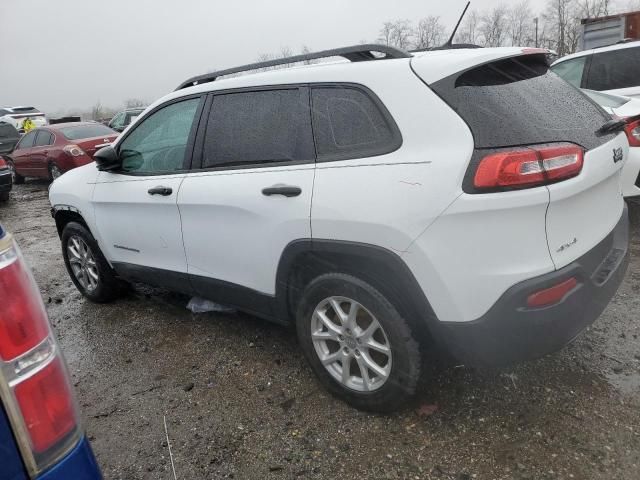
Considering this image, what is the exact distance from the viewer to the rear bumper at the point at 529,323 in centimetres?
199

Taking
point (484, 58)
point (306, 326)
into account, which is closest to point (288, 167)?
point (306, 326)

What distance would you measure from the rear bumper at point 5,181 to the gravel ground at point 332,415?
27.2ft

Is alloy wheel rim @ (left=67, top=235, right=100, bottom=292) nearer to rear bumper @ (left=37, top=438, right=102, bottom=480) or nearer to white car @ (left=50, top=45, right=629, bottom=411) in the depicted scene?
white car @ (left=50, top=45, right=629, bottom=411)

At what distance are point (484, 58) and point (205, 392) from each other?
2.31 meters

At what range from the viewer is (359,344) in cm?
246

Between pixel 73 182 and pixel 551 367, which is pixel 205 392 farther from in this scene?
pixel 73 182

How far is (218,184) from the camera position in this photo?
9.45ft

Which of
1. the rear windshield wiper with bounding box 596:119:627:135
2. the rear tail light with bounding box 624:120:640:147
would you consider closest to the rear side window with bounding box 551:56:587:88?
the rear tail light with bounding box 624:120:640:147

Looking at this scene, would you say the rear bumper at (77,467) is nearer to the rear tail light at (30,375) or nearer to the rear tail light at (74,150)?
the rear tail light at (30,375)

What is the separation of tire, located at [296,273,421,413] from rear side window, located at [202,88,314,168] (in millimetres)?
698

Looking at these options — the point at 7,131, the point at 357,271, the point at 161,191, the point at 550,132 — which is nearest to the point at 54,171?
the point at 7,131

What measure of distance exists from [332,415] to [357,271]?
80 cm

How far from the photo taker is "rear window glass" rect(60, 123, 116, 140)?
11.0m

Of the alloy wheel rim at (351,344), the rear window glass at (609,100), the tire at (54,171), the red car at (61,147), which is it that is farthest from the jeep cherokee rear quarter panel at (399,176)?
the tire at (54,171)
